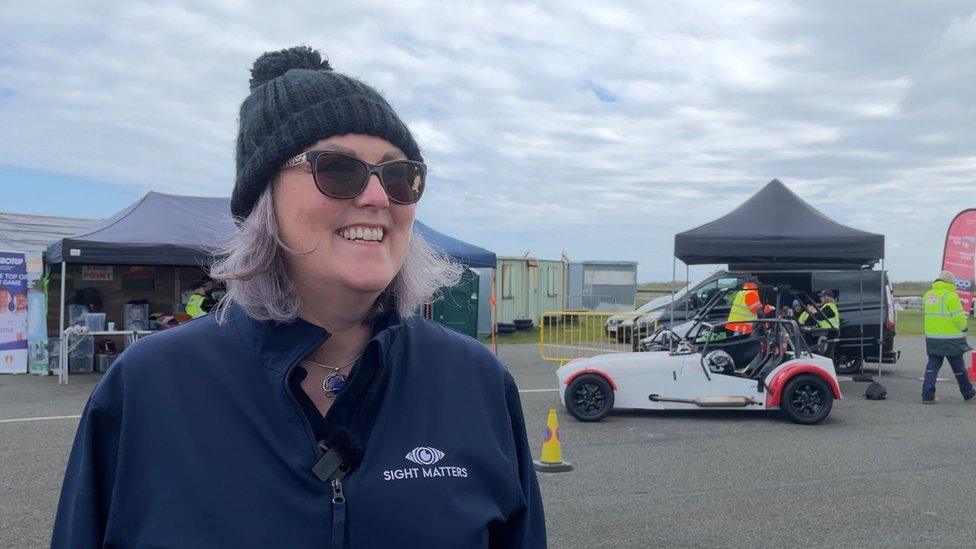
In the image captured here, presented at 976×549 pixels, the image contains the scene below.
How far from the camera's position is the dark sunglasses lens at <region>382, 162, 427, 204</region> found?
175 cm

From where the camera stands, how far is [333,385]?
172cm

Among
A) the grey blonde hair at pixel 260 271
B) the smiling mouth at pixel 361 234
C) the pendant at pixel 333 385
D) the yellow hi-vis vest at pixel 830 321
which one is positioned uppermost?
the smiling mouth at pixel 361 234

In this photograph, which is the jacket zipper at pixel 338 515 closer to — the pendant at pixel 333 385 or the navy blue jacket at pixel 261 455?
the navy blue jacket at pixel 261 455

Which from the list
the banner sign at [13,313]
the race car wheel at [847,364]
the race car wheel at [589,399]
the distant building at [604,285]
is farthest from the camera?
the distant building at [604,285]

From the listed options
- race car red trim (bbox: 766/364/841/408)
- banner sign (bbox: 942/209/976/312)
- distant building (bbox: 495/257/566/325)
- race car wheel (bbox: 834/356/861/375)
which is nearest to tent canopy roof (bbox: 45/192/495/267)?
race car red trim (bbox: 766/364/841/408)

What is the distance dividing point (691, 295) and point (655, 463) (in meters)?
11.6

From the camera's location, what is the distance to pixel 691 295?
62.6ft

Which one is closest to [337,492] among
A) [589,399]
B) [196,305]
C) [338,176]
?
[338,176]

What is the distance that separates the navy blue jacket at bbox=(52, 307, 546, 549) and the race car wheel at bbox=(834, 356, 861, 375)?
1535 cm

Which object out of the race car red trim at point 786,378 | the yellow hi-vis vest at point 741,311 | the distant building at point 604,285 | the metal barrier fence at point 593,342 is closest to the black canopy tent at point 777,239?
the yellow hi-vis vest at point 741,311

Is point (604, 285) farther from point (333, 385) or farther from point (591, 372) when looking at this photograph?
point (333, 385)

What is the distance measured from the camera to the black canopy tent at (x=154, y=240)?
13.3 metres

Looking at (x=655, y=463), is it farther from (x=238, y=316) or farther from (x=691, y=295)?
(x=691, y=295)

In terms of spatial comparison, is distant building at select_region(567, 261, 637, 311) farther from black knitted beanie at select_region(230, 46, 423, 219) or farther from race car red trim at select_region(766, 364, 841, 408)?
black knitted beanie at select_region(230, 46, 423, 219)
